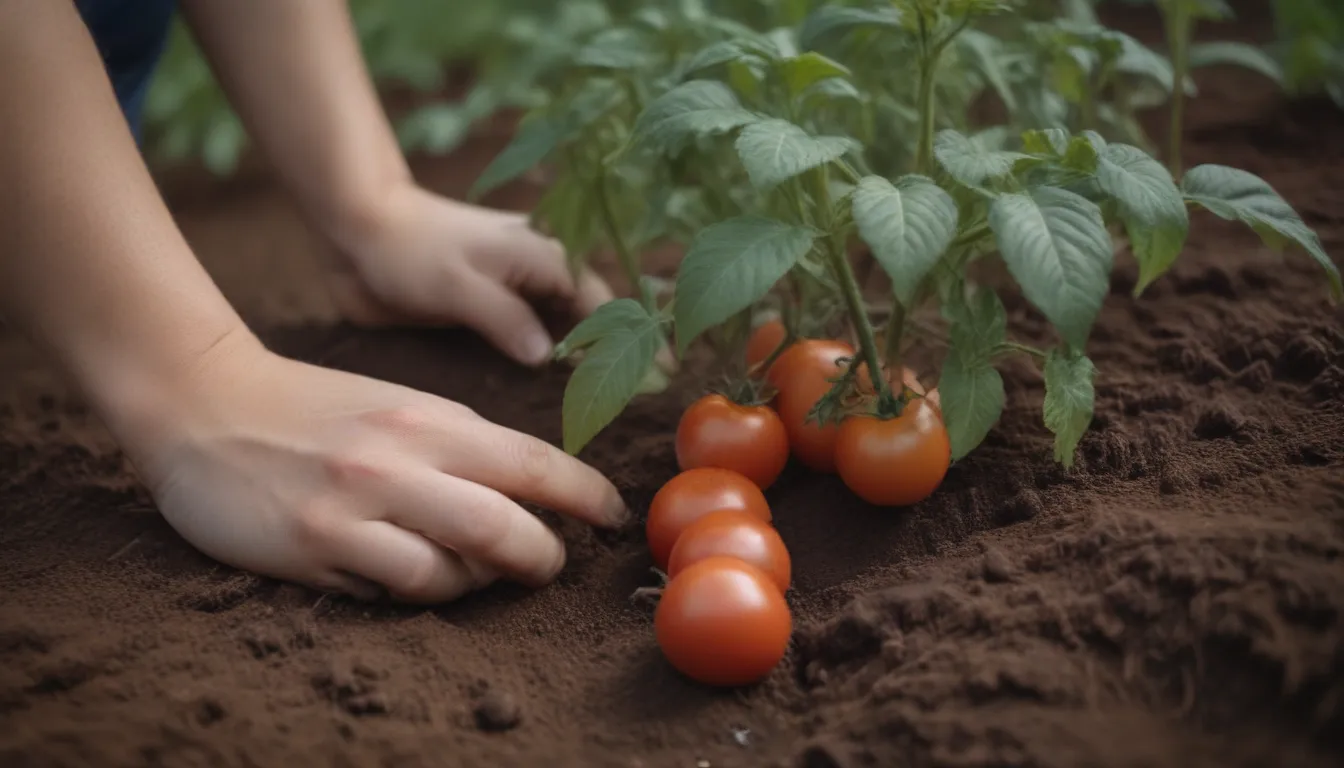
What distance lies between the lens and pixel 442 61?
333 cm

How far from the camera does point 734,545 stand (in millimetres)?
Result: 1148

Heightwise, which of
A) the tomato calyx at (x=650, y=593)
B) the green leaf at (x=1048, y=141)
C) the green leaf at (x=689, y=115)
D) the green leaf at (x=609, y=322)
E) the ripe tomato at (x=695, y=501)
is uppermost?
the green leaf at (x=689, y=115)

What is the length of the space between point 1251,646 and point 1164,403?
0.50 meters

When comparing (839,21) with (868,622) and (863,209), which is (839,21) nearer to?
(863,209)

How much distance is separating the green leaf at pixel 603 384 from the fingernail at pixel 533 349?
0.43 metres

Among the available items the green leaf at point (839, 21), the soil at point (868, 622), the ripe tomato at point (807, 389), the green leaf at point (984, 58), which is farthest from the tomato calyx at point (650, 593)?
the green leaf at point (984, 58)

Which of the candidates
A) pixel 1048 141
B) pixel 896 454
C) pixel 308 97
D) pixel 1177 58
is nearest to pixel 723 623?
pixel 896 454

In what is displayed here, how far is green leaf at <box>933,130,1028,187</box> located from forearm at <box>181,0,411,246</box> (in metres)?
0.96

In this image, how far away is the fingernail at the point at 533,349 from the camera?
167 centimetres

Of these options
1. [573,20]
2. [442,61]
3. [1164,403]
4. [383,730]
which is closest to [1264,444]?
[1164,403]

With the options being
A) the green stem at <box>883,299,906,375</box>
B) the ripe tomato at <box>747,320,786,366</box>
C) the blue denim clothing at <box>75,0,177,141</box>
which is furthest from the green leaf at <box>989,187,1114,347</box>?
the blue denim clothing at <box>75,0,177,141</box>

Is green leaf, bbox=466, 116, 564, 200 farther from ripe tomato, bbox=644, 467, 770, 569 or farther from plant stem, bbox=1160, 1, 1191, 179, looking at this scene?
plant stem, bbox=1160, 1, 1191, 179

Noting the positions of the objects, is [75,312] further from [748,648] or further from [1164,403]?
[1164,403]

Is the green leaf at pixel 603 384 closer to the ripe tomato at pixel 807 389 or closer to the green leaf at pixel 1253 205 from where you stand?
the ripe tomato at pixel 807 389
